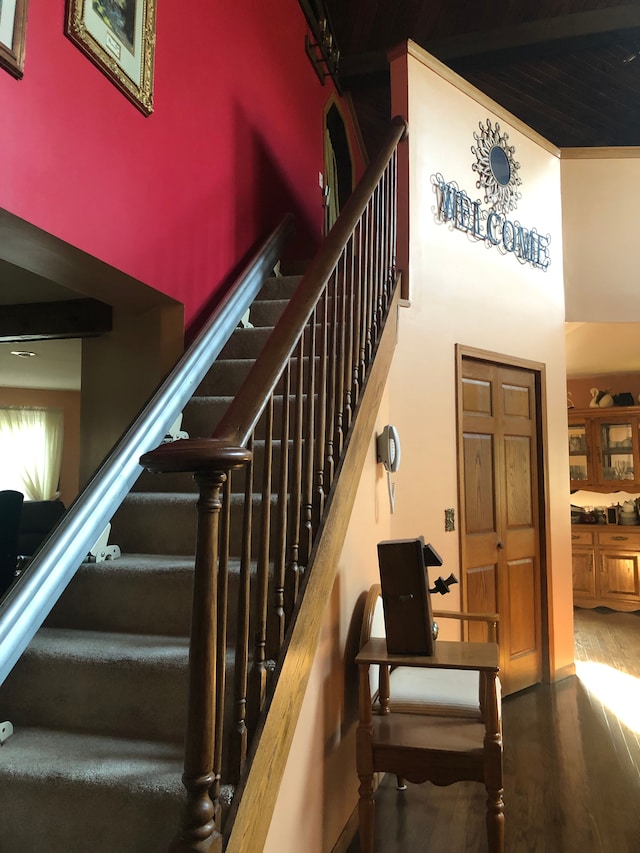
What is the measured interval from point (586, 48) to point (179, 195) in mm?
3935

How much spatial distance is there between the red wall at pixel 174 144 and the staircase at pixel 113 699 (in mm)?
1027

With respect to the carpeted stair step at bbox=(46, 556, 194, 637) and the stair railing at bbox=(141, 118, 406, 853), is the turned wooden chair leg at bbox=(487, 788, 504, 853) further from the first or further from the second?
the carpeted stair step at bbox=(46, 556, 194, 637)

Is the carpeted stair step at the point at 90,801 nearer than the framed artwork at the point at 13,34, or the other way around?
the carpeted stair step at the point at 90,801

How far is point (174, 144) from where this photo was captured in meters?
2.65

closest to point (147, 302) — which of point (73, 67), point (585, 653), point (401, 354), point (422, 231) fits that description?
point (73, 67)

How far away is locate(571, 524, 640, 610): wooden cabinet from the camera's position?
6.04 m

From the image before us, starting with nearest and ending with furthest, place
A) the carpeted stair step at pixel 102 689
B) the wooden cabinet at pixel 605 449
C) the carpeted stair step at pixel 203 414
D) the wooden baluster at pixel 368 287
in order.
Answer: the carpeted stair step at pixel 102 689, the wooden baluster at pixel 368 287, the carpeted stair step at pixel 203 414, the wooden cabinet at pixel 605 449

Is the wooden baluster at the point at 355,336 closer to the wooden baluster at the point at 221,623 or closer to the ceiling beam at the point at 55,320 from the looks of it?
the wooden baluster at the point at 221,623

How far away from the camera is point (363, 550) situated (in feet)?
8.06

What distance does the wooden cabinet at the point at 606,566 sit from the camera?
19.8 feet

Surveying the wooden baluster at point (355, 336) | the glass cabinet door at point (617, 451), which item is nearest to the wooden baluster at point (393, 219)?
the wooden baluster at point (355, 336)

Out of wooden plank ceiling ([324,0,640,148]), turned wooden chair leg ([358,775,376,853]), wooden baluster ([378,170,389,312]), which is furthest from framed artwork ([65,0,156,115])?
wooden plank ceiling ([324,0,640,148])

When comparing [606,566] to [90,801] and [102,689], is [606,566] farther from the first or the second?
[90,801]

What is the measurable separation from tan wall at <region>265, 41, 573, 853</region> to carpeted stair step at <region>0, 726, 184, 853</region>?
1.04 feet
